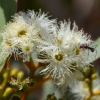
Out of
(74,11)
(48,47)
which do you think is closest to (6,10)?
(48,47)

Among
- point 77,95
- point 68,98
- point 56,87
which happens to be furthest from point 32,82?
point 77,95

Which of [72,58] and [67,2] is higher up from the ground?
[67,2]

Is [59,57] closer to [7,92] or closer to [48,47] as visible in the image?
[48,47]

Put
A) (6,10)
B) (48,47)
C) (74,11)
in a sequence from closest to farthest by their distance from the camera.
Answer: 1. (48,47)
2. (6,10)
3. (74,11)

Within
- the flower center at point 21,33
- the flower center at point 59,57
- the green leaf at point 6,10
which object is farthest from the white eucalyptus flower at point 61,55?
the green leaf at point 6,10

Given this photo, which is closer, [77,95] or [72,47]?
[72,47]

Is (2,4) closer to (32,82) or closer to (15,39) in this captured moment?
(15,39)

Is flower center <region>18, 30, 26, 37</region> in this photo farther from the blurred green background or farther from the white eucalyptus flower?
the blurred green background
